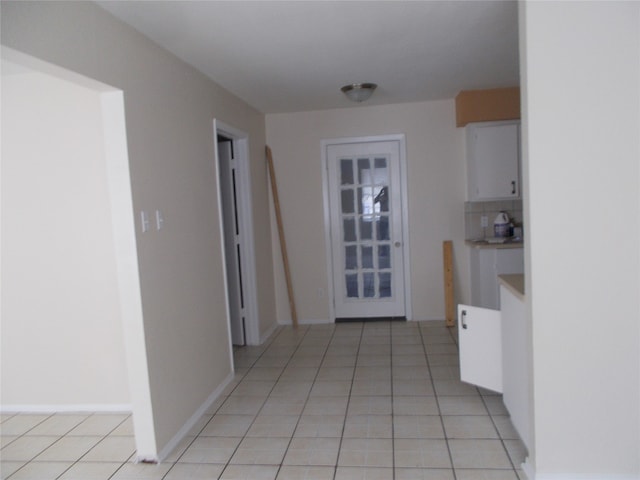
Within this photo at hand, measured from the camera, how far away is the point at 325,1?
82.7 inches

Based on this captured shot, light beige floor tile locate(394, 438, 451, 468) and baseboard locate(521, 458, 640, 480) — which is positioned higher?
baseboard locate(521, 458, 640, 480)

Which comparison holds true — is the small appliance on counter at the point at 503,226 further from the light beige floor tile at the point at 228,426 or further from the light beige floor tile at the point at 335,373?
the light beige floor tile at the point at 228,426

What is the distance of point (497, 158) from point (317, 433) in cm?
298

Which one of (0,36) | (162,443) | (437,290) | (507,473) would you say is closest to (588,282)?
(507,473)

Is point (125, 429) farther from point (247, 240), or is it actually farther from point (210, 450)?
point (247, 240)

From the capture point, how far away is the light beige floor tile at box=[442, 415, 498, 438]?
242 centimetres

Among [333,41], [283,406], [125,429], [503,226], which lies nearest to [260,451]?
[283,406]

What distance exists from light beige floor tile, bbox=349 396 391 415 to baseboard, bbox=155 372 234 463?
0.93 m

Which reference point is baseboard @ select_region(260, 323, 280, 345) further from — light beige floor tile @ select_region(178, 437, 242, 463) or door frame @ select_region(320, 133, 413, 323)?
light beige floor tile @ select_region(178, 437, 242, 463)

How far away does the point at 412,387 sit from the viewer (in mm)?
3064

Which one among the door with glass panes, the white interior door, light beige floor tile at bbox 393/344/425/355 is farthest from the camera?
the door with glass panes

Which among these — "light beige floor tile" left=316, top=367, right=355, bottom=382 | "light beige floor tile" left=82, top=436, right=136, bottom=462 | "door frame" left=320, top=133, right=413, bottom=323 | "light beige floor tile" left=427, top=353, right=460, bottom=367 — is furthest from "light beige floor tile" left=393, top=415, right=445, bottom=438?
"door frame" left=320, top=133, right=413, bottom=323

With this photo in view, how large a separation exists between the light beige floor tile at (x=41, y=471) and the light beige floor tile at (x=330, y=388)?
1.47m

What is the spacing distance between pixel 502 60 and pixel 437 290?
230 cm
